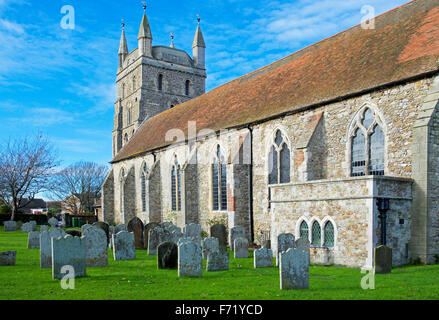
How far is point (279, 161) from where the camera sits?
19484mm

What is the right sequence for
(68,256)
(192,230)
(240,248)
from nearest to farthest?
(68,256) < (240,248) < (192,230)

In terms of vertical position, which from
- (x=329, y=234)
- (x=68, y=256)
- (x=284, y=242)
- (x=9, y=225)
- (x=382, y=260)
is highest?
(x=329, y=234)

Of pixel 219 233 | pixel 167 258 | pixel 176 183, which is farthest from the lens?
pixel 176 183

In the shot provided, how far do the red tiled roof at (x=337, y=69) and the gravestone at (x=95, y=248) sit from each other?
10066 millimetres

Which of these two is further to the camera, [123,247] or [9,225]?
[9,225]

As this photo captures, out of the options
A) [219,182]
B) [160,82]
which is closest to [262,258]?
[219,182]

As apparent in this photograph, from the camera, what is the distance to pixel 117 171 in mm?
37719

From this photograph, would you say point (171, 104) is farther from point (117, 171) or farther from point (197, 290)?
point (197, 290)

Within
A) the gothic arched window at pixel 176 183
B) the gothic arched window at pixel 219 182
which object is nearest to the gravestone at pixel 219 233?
the gothic arched window at pixel 219 182

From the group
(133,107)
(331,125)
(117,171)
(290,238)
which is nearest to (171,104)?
(133,107)

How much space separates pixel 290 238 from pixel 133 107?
35.7 meters

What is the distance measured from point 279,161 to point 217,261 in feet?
27.4

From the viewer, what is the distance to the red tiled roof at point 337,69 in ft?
50.0

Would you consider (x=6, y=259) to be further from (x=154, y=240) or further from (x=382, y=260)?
(x=382, y=260)
